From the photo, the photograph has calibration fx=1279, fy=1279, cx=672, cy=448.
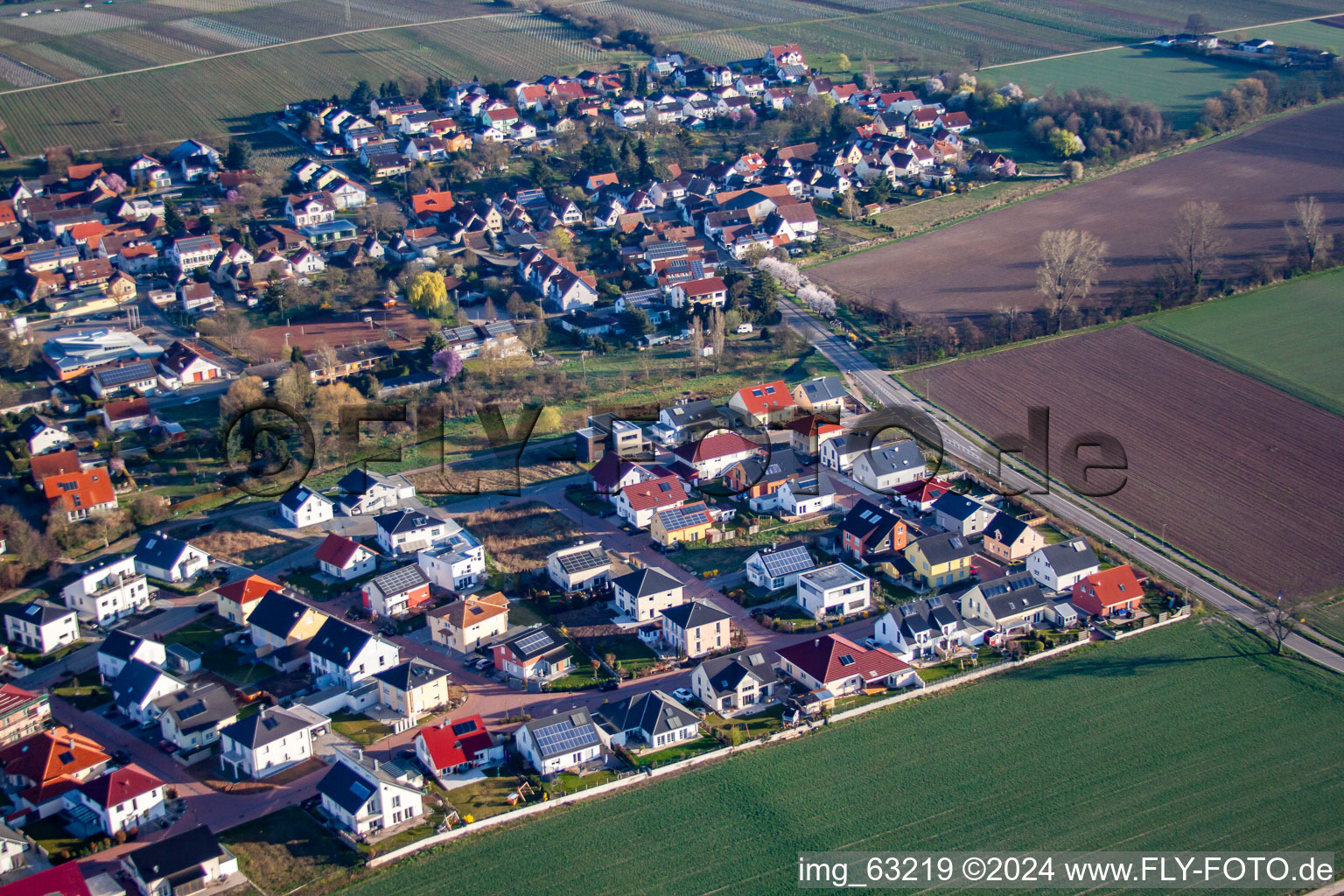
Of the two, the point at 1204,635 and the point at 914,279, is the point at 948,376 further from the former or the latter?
the point at 1204,635

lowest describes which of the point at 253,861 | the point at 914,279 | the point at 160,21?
the point at 253,861

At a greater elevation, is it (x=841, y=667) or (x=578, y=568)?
(x=841, y=667)

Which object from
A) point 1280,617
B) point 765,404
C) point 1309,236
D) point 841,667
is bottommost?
point 841,667

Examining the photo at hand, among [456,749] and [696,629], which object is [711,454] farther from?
[456,749]

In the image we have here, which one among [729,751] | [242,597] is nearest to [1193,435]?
[729,751]

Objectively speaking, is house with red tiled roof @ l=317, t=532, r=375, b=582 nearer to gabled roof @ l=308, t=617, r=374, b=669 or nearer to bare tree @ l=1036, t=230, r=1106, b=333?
gabled roof @ l=308, t=617, r=374, b=669

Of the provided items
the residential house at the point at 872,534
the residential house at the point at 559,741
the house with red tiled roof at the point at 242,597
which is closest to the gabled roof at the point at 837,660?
the residential house at the point at 872,534

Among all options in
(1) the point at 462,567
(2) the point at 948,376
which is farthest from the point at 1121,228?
(1) the point at 462,567

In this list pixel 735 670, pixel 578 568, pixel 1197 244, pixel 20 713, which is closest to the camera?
pixel 20 713
